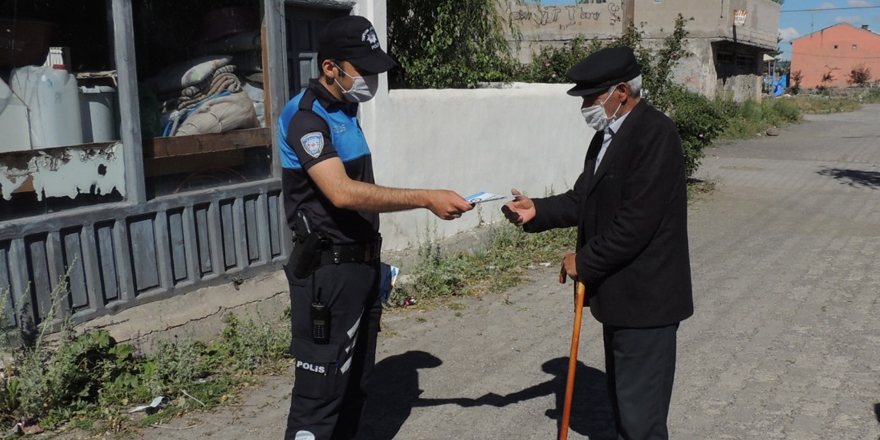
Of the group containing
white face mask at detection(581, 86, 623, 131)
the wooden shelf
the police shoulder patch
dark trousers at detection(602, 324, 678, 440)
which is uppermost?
white face mask at detection(581, 86, 623, 131)

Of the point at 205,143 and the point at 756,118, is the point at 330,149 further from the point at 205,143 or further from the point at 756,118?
the point at 756,118

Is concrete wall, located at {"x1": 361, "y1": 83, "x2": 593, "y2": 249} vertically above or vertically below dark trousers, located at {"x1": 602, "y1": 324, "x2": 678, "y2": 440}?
above

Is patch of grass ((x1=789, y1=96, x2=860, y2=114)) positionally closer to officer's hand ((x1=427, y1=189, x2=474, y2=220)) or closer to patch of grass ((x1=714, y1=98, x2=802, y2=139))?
patch of grass ((x1=714, y1=98, x2=802, y2=139))

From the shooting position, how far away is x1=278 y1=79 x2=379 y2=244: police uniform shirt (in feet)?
10.3

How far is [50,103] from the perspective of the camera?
16.0 ft

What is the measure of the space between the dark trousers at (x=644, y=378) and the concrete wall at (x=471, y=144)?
4.13 m

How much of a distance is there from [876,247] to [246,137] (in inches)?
265

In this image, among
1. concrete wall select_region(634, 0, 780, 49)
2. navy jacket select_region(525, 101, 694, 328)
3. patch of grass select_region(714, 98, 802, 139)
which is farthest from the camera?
concrete wall select_region(634, 0, 780, 49)

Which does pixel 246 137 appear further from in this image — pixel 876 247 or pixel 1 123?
pixel 876 247

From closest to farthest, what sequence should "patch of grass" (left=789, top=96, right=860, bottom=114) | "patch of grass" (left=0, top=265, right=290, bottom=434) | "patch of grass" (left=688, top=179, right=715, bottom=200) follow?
"patch of grass" (left=0, top=265, right=290, bottom=434) → "patch of grass" (left=688, top=179, right=715, bottom=200) → "patch of grass" (left=789, top=96, right=860, bottom=114)

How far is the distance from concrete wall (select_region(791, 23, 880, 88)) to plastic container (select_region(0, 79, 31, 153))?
215 feet

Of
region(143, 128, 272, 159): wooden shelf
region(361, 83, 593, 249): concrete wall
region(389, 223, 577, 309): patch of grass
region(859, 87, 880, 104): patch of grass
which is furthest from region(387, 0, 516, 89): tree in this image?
region(859, 87, 880, 104): patch of grass

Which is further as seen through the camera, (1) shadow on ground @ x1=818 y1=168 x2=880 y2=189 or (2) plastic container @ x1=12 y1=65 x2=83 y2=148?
Answer: (1) shadow on ground @ x1=818 y1=168 x2=880 y2=189

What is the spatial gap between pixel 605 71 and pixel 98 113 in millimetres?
3540
